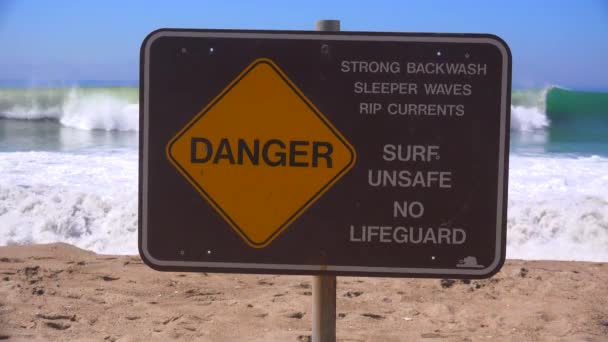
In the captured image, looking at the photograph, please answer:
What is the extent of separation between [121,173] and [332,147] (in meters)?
→ 11.2

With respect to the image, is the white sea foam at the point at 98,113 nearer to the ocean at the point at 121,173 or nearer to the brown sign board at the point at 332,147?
the ocean at the point at 121,173

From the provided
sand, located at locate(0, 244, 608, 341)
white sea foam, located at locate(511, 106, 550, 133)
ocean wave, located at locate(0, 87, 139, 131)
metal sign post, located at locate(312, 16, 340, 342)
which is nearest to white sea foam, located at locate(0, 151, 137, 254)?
sand, located at locate(0, 244, 608, 341)

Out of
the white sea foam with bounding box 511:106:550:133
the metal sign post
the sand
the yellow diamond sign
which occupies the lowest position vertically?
the sand

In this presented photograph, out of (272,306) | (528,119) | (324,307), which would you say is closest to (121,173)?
(272,306)

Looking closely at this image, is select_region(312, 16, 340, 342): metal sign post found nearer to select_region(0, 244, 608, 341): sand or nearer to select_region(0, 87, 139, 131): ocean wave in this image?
select_region(0, 244, 608, 341): sand

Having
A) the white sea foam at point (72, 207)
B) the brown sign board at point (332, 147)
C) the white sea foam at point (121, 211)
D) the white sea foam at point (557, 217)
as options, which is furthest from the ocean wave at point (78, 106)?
the brown sign board at point (332, 147)

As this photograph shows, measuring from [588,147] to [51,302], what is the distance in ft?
56.0

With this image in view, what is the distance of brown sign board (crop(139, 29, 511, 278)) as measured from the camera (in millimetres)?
2080

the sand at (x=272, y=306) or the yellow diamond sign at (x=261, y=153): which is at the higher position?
the yellow diamond sign at (x=261, y=153)

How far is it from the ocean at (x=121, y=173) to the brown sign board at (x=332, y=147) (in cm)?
661

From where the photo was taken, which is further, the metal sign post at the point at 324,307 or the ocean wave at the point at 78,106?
the ocean wave at the point at 78,106

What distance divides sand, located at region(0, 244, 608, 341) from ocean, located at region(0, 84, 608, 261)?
8.49 feet

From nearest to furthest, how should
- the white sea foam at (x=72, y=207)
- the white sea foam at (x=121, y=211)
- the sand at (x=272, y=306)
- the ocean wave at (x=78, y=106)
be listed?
the sand at (x=272, y=306) < the white sea foam at (x=121, y=211) < the white sea foam at (x=72, y=207) < the ocean wave at (x=78, y=106)

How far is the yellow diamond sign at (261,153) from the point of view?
82.2 inches
